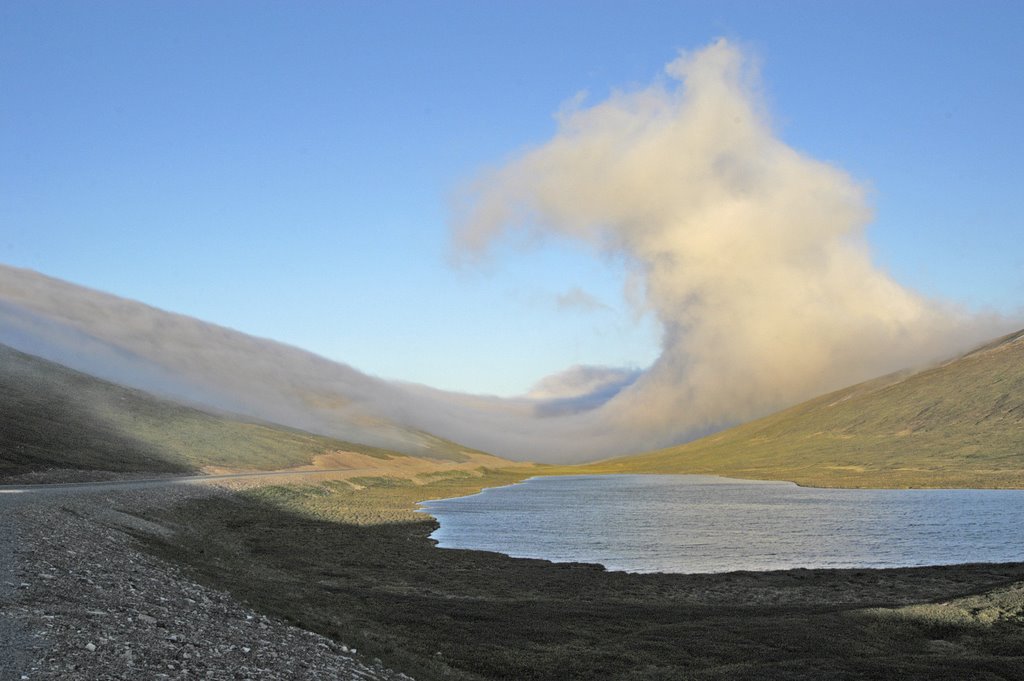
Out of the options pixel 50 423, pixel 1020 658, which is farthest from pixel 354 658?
pixel 50 423

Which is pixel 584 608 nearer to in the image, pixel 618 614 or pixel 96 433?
pixel 618 614

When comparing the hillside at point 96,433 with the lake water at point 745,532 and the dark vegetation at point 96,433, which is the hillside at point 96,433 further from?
the lake water at point 745,532

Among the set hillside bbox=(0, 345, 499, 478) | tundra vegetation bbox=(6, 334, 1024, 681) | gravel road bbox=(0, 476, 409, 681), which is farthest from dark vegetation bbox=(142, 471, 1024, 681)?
hillside bbox=(0, 345, 499, 478)

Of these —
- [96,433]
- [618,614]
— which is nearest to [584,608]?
[618,614]

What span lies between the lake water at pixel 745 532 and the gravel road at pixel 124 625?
32453 mm

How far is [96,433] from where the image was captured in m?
135

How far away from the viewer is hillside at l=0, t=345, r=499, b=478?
10244cm

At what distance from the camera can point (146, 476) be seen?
108 meters

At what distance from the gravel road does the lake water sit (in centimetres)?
3245

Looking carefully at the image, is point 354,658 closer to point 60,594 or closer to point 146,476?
point 60,594

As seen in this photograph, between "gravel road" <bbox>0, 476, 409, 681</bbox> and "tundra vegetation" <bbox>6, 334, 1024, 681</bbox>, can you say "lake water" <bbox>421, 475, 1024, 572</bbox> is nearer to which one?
"tundra vegetation" <bbox>6, 334, 1024, 681</bbox>

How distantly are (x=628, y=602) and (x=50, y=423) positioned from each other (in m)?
115

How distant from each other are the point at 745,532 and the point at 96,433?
10878cm

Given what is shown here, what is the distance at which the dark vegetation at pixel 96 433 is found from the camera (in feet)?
335
